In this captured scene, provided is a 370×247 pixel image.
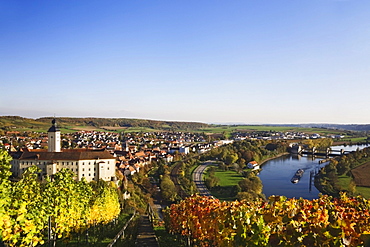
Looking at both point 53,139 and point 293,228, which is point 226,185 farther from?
point 293,228

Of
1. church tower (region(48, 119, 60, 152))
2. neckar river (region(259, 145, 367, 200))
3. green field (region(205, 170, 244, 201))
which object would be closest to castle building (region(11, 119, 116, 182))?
church tower (region(48, 119, 60, 152))

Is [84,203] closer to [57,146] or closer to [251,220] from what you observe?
[251,220]

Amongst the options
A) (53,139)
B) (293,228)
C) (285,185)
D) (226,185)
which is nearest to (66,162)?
(53,139)

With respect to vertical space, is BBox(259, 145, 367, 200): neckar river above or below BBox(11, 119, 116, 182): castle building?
below

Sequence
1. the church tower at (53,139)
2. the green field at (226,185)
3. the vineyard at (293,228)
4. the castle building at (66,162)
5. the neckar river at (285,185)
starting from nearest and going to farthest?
the vineyard at (293,228)
the castle building at (66,162)
the green field at (226,185)
the neckar river at (285,185)
the church tower at (53,139)

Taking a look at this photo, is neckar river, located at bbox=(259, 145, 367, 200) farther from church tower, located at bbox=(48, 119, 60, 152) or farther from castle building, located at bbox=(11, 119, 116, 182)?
church tower, located at bbox=(48, 119, 60, 152)

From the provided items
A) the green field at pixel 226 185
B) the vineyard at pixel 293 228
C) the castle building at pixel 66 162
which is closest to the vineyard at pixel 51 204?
the vineyard at pixel 293 228

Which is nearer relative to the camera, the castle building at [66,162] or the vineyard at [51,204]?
the vineyard at [51,204]

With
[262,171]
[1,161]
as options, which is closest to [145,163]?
[262,171]

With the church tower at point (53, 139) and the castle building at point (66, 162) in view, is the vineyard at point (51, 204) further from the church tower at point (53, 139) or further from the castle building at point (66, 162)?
the church tower at point (53, 139)
